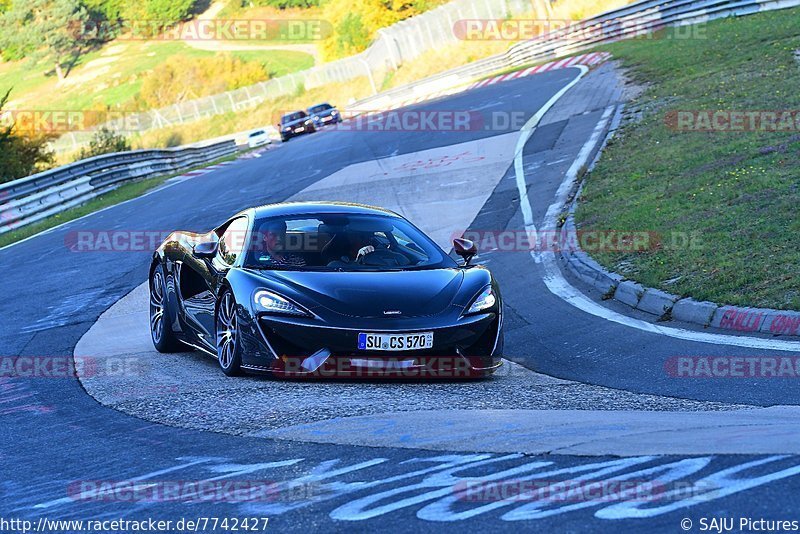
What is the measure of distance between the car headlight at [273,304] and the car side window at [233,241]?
3.24 feet

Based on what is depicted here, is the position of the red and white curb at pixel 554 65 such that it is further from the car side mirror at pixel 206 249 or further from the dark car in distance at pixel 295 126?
the car side mirror at pixel 206 249

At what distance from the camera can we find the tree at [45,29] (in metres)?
118

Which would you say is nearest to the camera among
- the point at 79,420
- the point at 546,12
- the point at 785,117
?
the point at 79,420

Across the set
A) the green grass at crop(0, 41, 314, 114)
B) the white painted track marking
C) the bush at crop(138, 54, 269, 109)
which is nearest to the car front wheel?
the white painted track marking

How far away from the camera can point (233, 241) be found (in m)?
10.1

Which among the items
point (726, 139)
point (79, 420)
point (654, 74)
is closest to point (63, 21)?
point (654, 74)

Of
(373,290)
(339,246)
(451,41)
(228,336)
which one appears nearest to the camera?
(373,290)

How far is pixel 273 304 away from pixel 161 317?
2.50 metres

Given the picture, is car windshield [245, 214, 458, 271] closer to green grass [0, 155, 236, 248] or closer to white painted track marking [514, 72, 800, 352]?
white painted track marking [514, 72, 800, 352]

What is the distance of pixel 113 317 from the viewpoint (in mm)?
13508

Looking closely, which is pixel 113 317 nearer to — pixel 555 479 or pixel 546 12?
pixel 555 479

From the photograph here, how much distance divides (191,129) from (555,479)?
249 feet

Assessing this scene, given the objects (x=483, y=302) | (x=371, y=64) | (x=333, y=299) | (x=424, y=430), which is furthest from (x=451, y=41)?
(x=424, y=430)

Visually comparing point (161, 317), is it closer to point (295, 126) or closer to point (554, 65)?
point (554, 65)
